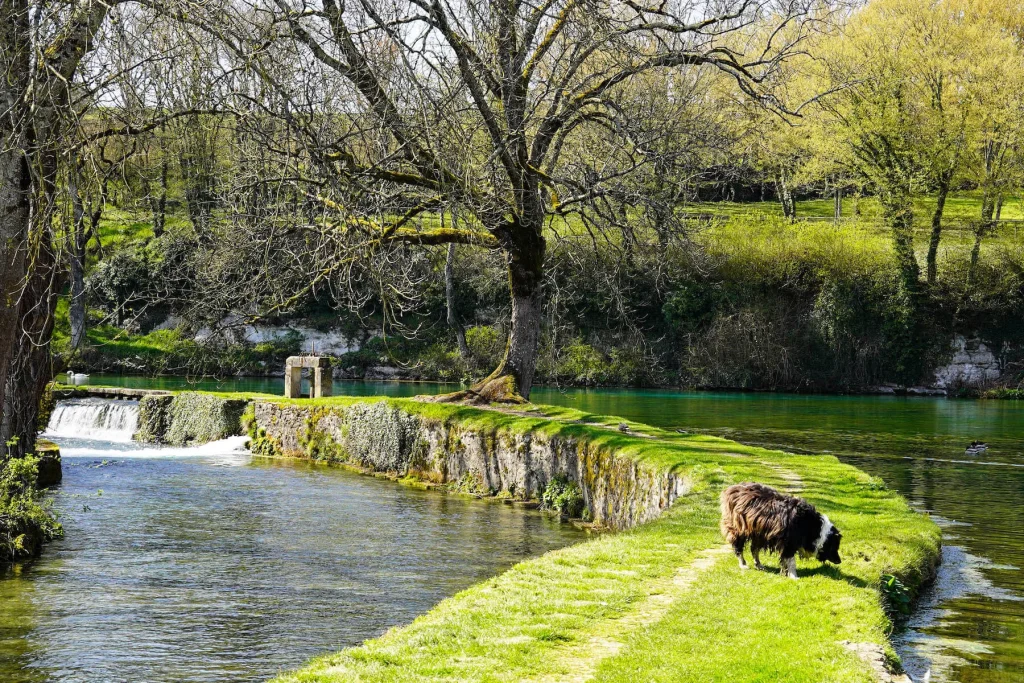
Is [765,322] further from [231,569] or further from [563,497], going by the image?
[231,569]

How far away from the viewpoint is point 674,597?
8414mm

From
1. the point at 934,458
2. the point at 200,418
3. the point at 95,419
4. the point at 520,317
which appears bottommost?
the point at 934,458

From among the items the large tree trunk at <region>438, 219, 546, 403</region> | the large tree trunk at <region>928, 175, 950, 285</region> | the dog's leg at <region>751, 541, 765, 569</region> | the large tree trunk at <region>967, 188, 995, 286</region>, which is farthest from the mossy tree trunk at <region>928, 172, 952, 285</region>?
the dog's leg at <region>751, 541, 765, 569</region>

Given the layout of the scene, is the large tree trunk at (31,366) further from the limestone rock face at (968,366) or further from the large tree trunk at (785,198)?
the large tree trunk at (785,198)

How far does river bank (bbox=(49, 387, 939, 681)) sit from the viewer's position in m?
6.91

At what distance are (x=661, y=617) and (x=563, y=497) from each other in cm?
982

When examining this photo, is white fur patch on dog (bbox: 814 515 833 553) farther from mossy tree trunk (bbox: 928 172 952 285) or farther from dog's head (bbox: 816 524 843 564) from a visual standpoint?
mossy tree trunk (bbox: 928 172 952 285)

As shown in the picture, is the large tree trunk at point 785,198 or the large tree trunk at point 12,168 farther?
the large tree trunk at point 785,198

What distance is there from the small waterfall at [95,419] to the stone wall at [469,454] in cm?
373

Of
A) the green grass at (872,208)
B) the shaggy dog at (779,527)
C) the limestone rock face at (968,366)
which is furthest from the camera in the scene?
the green grass at (872,208)

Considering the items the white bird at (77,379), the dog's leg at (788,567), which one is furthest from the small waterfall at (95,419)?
the dog's leg at (788,567)

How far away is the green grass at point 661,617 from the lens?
22.3 ft

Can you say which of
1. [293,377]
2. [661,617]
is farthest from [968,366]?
[661,617]

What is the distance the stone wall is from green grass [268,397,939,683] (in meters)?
3.45
